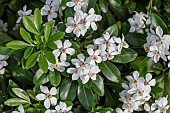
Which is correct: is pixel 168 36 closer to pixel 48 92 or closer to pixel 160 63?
pixel 160 63

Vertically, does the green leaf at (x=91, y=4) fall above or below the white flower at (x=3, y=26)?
above

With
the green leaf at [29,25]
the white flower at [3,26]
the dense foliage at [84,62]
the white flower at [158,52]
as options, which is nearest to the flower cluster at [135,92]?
the dense foliage at [84,62]

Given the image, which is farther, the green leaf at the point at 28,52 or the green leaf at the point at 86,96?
the green leaf at the point at 86,96

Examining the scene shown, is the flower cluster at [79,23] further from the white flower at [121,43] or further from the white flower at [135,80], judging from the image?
the white flower at [135,80]

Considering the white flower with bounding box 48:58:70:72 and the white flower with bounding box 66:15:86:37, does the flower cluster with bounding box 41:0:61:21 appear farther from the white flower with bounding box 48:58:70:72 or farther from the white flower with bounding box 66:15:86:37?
the white flower with bounding box 48:58:70:72

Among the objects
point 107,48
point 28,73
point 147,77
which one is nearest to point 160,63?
point 147,77

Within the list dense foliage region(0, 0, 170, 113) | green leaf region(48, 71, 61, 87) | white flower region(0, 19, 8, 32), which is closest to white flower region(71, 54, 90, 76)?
dense foliage region(0, 0, 170, 113)
